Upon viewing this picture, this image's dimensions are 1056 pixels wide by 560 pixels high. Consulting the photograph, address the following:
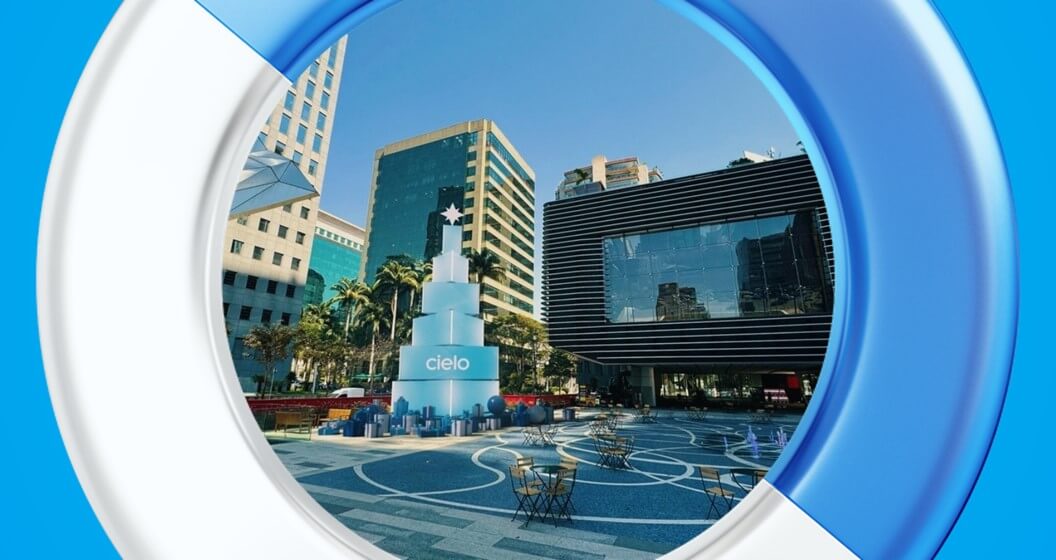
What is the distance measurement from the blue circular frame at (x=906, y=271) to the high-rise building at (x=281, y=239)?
90.8 ft

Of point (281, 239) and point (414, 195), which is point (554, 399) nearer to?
point (281, 239)

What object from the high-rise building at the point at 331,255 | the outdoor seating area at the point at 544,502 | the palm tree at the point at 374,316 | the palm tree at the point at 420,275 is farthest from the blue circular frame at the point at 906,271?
the high-rise building at the point at 331,255

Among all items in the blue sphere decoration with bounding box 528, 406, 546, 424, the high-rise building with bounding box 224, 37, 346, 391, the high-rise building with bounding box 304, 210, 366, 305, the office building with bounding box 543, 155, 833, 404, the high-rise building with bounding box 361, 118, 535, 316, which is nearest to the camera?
the blue sphere decoration with bounding box 528, 406, 546, 424

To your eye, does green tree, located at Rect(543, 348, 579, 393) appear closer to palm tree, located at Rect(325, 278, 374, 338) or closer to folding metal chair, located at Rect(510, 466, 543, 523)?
palm tree, located at Rect(325, 278, 374, 338)

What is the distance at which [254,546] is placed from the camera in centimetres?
136

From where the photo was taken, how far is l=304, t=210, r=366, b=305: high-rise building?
56.9 m

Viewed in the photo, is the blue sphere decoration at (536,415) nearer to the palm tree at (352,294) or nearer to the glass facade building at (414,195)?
the palm tree at (352,294)

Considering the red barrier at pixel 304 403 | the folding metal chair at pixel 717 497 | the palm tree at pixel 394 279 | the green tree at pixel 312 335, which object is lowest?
the folding metal chair at pixel 717 497

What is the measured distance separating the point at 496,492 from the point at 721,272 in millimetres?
17783

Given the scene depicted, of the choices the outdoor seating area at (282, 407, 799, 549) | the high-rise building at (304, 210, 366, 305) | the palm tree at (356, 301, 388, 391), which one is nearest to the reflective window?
the outdoor seating area at (282, 407, 799, 549)

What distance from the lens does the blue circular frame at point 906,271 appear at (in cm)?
102

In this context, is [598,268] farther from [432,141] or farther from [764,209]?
[432,141]

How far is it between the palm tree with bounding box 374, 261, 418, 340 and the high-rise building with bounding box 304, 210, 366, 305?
26.8 m

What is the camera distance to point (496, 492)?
5410 mm
